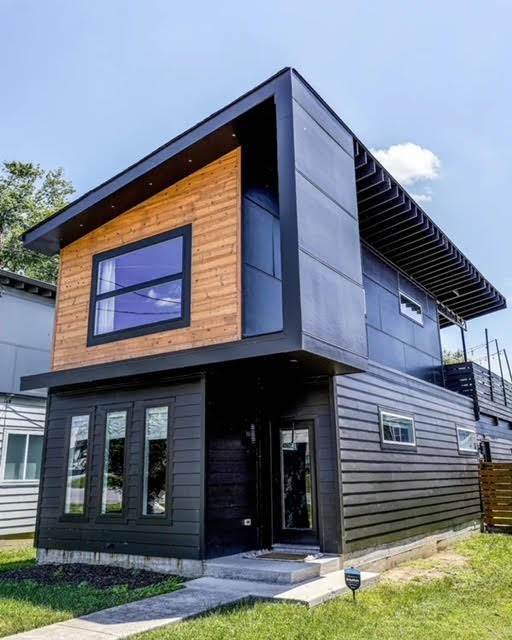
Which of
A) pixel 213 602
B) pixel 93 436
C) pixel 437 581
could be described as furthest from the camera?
pixel 93 436

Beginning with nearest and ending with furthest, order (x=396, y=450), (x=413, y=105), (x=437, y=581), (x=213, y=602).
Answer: (x=213, y=602)
(x=437, y=581)
(x=396, y=450)
(x=413, y=105)

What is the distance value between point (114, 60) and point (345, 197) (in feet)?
19.0

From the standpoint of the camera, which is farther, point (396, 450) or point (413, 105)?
point (413, 105)

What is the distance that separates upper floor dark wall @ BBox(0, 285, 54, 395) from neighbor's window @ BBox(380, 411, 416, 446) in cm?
799

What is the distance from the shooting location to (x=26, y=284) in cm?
1236

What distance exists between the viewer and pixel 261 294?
7.09 m

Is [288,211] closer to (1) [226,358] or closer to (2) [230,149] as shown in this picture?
(2) [230,149]

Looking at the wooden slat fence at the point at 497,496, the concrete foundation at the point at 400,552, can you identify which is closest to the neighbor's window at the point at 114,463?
the concrete foundation at the point at 400,552

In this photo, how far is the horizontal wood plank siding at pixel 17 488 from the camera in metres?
10.8

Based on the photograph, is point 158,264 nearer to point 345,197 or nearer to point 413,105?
point 345,197

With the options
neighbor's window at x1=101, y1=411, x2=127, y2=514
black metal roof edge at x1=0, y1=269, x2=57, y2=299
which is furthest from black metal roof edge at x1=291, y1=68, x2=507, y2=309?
black metal roof edge at x1=0, y1=269, x2=57, y2=299

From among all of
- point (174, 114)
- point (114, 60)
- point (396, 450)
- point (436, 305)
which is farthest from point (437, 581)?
point (174, 114)

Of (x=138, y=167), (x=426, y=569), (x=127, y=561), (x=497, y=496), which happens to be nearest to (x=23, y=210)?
(x=138, y=167)

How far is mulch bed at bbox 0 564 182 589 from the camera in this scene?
6301mm
